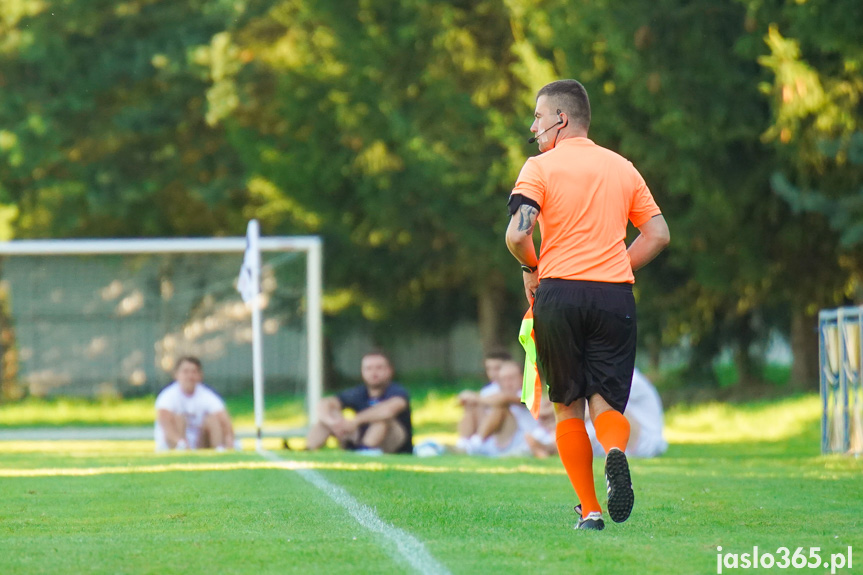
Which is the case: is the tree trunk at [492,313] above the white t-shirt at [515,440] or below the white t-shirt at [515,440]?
above

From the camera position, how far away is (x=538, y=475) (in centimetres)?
956

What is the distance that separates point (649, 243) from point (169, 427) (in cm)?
912

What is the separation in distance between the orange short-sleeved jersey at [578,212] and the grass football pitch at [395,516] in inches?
46.3

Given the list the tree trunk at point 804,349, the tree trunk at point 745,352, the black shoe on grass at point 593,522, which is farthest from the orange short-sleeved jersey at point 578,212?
the tree trunk at point 745,352

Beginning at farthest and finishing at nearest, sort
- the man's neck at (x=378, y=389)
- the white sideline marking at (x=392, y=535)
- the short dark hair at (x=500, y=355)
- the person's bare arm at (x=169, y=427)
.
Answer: the person's bare arm at (x=169, y=427), the short dark hair at (x=500, y=355), the man's neck at (x=378, y=389), the white sideline marking at (x=392, y=535)

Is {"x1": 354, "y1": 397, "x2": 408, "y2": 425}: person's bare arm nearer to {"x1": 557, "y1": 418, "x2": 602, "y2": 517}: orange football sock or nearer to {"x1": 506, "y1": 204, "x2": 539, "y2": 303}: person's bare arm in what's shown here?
{"x1": 557, "y1": 418, "x2": 602, "y2": 517}: orange football sock

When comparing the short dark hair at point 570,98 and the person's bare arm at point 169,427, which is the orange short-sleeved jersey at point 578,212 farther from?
the person's bare arm at point 169,427

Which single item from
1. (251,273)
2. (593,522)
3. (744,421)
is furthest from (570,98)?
(744,421)

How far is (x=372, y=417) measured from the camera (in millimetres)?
13320

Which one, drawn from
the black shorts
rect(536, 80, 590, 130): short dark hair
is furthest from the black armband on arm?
rect(536, 80, 590, 130): short dark hair

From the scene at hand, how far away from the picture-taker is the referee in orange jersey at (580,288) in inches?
232

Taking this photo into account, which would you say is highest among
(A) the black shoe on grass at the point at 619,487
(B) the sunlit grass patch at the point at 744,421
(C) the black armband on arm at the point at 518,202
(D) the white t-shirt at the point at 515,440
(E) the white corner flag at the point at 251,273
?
(E) the white corner flag at the point at 251,273

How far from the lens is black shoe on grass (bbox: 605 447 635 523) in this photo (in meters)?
5.60

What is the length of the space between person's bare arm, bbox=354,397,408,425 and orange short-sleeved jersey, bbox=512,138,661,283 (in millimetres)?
7405
